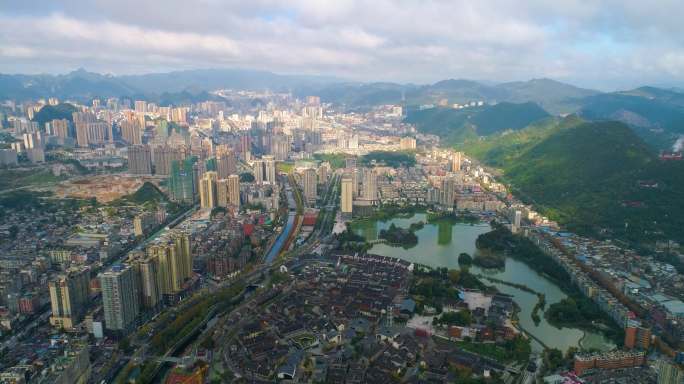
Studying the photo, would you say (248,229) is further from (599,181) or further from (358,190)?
(599,181)

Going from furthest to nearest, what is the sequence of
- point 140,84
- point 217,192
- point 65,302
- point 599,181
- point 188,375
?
point 140,84 < point 217,192 < point 599,181 < point 65,302 < point 188,375

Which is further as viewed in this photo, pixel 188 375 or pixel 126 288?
pixel 126 288

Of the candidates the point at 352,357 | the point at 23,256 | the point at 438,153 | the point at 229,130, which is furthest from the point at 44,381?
the point at 229,130

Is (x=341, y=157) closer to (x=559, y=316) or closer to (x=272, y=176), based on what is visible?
(x=272, y=176)

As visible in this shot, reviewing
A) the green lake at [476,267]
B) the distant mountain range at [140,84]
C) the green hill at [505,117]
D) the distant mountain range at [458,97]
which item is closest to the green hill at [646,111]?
the distant mountain range at [458,97]

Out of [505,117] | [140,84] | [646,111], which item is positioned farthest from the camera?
[140,84]

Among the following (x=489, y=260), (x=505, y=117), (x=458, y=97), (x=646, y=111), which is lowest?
(x=489, y=260)

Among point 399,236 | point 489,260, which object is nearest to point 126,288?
point 399,236
